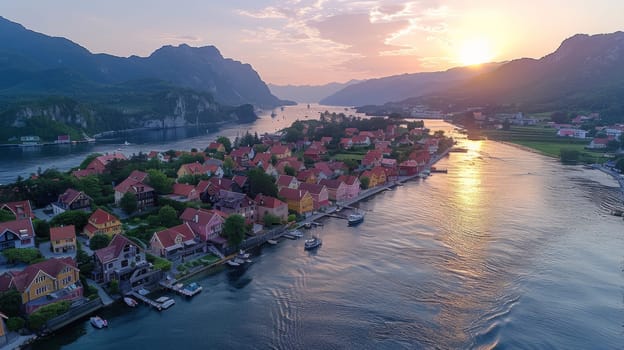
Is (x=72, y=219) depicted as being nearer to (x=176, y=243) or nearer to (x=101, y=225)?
(x=101, y=225)

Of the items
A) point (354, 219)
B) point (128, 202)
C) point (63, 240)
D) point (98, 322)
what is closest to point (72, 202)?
point (128, 202)

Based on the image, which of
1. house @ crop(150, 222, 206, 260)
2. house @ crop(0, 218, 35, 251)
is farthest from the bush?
house @ crop(0, 218, 35, 251)

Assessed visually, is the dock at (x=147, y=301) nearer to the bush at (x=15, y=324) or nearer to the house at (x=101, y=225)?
the bush at (x=15, y=324)

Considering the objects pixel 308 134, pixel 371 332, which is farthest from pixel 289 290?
pixel 308 134

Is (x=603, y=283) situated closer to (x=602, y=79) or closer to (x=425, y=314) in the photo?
(x=425, y=314)

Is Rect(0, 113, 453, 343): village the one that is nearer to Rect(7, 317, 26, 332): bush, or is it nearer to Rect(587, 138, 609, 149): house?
Rect(7, 317, 26, 332): bush
